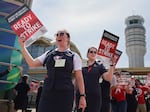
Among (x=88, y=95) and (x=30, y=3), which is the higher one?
(x=30, y=3)

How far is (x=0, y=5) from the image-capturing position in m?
7.50

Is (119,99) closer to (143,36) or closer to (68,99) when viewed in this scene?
(68,99)

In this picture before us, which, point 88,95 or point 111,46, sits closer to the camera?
point 88,95

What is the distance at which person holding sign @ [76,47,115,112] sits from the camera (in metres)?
3.91

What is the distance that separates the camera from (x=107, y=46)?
15.6ft

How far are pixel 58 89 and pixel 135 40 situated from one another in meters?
145

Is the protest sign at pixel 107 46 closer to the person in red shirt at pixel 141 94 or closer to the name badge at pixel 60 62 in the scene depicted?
the name badge at pixel 60 62

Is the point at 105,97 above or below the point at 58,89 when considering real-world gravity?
below

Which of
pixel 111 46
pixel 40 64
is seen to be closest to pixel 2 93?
pixel 111 46

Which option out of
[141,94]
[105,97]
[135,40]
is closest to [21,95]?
[105,97]

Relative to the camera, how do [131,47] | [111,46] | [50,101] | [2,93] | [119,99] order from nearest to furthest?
[50,101] < [111,46] < [119,99] < [2,93] < [131,47]

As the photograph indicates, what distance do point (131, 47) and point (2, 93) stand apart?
458ft

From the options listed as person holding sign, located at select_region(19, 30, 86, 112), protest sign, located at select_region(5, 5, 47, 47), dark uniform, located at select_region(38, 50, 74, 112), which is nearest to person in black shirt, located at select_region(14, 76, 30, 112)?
protest sign, located at select_region(5, 5, 47, 47)

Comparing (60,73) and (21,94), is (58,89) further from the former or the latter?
(21,94)
